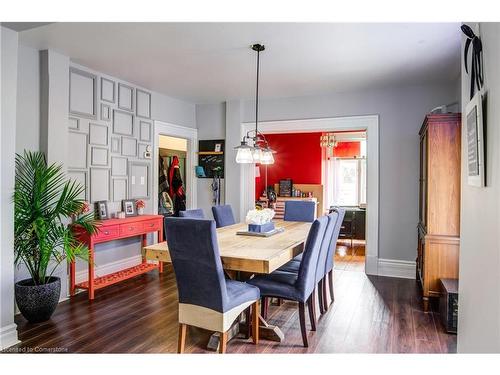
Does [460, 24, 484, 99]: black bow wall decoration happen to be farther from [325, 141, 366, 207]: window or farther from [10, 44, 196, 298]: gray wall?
[325, 141, 366, 207]: window

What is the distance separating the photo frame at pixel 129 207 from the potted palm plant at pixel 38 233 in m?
1.05

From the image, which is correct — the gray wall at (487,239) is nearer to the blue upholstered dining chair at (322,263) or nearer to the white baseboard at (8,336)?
the blue upholstered dining chair at (322,263)

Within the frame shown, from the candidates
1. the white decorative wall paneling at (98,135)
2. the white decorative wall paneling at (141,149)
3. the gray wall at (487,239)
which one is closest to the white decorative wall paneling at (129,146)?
the white decorative wall paneling at (141,149)

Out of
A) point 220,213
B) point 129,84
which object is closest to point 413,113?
point 220,213

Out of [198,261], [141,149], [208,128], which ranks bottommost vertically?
[198,261]

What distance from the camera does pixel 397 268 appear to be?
4637 mm

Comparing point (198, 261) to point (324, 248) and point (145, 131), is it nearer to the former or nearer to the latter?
point (324, 248)

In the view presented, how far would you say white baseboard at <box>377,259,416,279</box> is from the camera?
457cm

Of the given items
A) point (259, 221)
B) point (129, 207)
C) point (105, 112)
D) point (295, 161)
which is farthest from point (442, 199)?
point (295, 161)

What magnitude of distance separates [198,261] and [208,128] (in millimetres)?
3879

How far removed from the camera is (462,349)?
5.75ft

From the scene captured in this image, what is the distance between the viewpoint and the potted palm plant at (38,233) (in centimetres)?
294

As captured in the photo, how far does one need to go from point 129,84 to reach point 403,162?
364 cm
